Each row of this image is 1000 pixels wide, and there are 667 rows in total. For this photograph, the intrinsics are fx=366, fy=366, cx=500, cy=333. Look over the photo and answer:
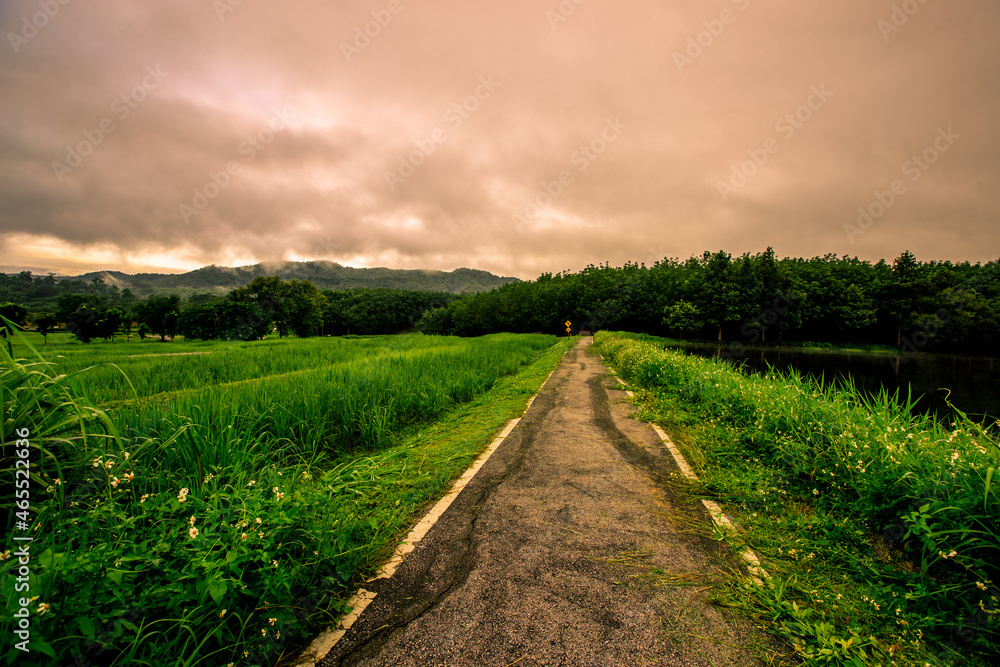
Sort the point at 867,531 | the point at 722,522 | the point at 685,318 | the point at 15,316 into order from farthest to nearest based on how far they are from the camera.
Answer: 1. the point at 685,318
2. the point at 15,316
3. the point at 722,522
4. the point at 867,531

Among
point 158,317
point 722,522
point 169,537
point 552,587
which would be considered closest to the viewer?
point 169,537

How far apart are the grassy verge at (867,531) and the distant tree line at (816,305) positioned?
63642 mm

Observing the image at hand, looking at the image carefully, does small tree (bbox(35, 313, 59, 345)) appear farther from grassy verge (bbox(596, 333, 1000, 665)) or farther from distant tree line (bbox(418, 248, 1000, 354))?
distant tree line (bbox(418, 248, 1000, 354))

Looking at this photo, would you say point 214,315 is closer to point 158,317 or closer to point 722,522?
point 158,317

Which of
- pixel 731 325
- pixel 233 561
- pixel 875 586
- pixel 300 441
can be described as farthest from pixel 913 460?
pixel 731 325

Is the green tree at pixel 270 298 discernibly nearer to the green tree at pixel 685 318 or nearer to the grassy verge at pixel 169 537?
the green tree at pixel 685 318

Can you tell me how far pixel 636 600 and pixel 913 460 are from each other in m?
2.74

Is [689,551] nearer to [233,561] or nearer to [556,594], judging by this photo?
[556,594]

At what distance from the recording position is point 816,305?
196ft

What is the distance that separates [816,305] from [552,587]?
7718cm

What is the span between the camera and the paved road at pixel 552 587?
1.97 meters

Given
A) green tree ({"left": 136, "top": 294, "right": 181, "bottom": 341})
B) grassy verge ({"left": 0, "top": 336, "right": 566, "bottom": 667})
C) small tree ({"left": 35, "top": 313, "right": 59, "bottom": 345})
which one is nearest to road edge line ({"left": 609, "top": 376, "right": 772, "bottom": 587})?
grassy verge ({"left": 0, "top": 336, "right": 566, "bottom": 667})

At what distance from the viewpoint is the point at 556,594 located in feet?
7.84

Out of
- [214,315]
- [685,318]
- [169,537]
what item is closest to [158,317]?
[214,315]
